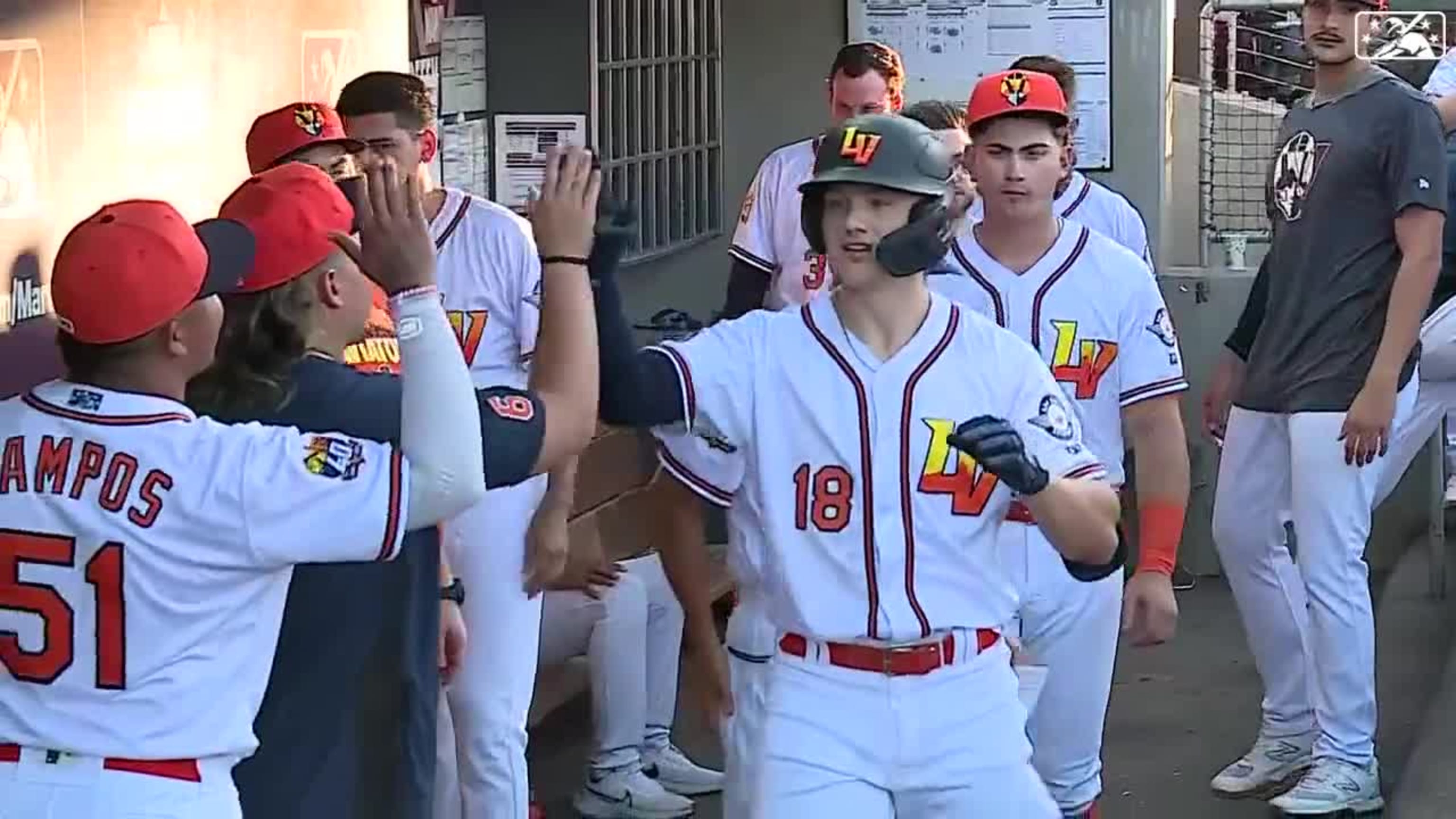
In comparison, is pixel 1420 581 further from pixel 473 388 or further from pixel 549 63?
pixel 473 388

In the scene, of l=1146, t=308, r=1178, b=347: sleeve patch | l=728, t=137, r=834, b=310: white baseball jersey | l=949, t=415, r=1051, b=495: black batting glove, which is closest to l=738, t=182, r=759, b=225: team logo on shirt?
l=728, t=137, r=834, b=310: white baseball jersey

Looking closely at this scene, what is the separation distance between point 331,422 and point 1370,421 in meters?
3.13

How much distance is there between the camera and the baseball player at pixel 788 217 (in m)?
5.91

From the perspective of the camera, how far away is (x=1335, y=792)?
18.5 ft

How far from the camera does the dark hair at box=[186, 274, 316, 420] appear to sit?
3068 mm

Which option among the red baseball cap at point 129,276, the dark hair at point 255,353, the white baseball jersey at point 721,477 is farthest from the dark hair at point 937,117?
the red baseball cap at point 129,276

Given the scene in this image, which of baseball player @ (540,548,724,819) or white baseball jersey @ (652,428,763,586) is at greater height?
white baseball jersey @ (652,428,763,586)

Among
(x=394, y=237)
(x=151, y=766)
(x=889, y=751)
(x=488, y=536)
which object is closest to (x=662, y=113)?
(x=488, y=536)

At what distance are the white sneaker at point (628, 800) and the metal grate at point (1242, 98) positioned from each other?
4247 millimetres

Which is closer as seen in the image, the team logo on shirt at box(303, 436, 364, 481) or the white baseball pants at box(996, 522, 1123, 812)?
the team logo on shirt at box(303, 436, 364, 481)

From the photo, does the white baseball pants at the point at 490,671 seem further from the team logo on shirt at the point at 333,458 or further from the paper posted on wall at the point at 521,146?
the paper posted on wall at the point at 521,146

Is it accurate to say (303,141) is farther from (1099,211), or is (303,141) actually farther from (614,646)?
(1099,211)

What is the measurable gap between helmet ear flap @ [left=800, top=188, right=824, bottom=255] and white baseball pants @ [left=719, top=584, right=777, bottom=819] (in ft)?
1.73

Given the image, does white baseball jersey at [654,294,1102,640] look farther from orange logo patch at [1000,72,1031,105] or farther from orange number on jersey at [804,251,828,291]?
orange number on jersey at [804,251,828,291]
